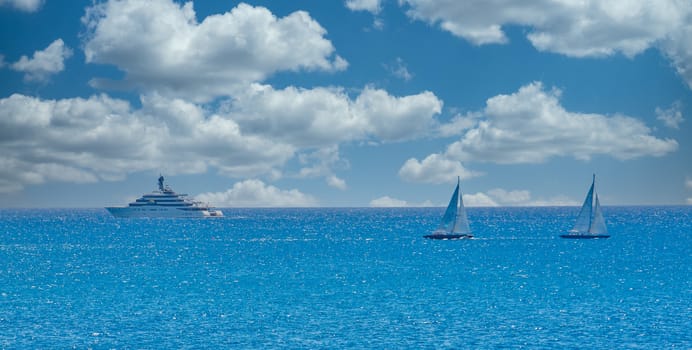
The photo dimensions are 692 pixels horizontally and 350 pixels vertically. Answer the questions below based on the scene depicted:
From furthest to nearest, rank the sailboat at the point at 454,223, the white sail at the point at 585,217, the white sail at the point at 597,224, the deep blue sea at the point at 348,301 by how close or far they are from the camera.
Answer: the white sail at the point at 597,224 → the white sail at the point at 585,217 → the sailboat at the point at 454,223 → the deep blue sea at the point at 348,301

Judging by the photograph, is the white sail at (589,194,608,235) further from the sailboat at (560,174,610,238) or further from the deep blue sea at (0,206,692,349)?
the deep blue sea at (0,206,692,349)

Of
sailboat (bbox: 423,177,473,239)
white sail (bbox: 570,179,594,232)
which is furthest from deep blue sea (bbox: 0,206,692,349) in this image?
white sail (bbox: 570,179,594,232)

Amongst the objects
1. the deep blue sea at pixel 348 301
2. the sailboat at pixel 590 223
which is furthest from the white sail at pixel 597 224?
the deep blue sea at pixel 348 301

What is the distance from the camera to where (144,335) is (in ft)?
136

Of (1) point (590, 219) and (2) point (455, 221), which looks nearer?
(2) point (455, 221)

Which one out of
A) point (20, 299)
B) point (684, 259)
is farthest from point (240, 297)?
point (684, 259)

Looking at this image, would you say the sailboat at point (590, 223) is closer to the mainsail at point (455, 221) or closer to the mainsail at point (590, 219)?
the mainsail at point (590, 219)

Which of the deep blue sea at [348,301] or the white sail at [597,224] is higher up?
the white sail at [597,224]

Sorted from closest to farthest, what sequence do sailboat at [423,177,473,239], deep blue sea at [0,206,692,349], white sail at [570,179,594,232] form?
1. deep blue sea at [0,206,692,349]
2. sailboat at [423,177,473,239]
3. white sail at [570,179,594,232]

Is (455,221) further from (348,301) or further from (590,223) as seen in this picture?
(348,301)

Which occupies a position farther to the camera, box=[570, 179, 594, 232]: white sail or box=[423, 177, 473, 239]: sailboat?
box=[570, 179, 594, 232]: white sail

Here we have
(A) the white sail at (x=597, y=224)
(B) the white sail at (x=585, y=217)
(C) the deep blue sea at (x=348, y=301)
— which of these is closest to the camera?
(C) the deep blue sea at (x=348, y=301)

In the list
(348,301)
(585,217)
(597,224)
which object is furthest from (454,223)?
(348,301)

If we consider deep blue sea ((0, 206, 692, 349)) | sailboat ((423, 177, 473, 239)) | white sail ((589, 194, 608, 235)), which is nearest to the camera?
deep blue sea ((0, 206, 692, 349))
